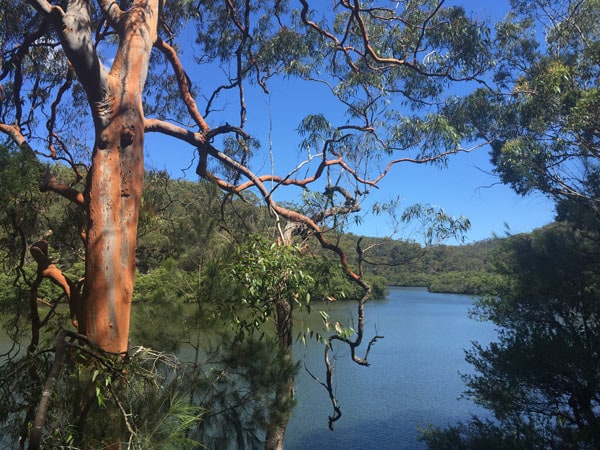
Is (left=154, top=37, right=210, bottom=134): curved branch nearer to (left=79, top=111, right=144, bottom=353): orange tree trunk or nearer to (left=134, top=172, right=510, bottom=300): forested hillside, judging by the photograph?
(left=134, top=172, right=510, bottom=300): forested hillside

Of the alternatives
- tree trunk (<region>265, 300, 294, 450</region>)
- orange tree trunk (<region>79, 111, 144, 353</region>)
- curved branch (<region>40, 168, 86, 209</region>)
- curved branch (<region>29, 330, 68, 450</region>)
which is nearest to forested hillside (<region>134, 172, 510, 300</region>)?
tree trunk (<region>265, 300, 294, 450</region>)

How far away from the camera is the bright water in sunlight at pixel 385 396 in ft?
19.2

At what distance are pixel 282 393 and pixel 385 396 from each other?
5.41m

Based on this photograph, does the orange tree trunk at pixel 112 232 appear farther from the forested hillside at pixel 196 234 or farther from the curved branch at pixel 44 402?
the curved branch at pixel 44 402

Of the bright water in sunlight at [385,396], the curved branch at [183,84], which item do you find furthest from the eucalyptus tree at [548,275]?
the curved branch at [183,84]

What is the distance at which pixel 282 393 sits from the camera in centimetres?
254

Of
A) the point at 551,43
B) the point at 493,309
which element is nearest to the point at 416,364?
the point at 493,309

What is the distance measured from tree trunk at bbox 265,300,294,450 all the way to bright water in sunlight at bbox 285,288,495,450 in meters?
0.54

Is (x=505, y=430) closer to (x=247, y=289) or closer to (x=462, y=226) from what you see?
(x=462, y=226)

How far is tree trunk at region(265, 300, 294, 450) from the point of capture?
251cm

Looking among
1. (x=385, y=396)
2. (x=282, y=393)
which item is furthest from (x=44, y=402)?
(x=385, y=396)

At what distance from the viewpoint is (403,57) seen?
14.2 ft

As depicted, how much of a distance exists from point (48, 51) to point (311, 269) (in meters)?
3.12

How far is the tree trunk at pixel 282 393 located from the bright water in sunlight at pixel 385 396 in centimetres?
54
